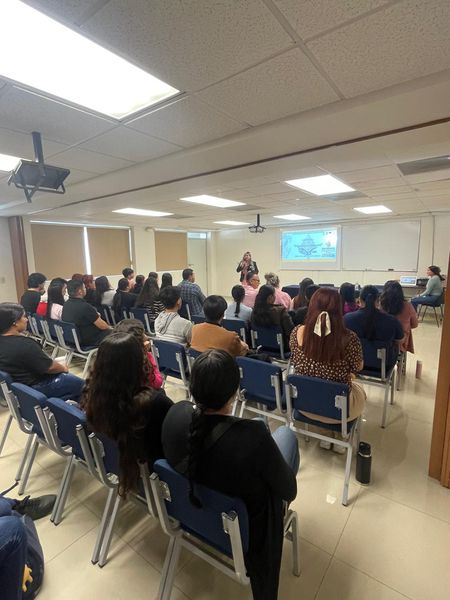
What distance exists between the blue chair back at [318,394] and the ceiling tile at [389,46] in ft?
5.67

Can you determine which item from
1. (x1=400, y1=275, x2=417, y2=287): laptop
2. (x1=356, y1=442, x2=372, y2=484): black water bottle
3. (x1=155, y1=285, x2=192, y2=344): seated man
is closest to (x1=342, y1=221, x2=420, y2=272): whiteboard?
(x1=400, y1=275, x2=417, y2=287): laptop

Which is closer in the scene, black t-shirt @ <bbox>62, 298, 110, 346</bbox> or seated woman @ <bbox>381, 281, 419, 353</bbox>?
seated woman @ <bbox>381, 281, 419, 353</bbox>

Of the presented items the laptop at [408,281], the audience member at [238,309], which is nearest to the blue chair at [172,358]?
the audience member at [238,309]

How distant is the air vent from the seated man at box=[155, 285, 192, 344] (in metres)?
2.71

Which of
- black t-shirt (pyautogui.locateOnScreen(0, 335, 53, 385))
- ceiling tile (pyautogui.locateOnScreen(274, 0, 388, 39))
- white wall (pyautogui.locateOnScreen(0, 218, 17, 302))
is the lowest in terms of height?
black t-shirt (pyautogui.locateOnScreen(0, 335, 53, 385))

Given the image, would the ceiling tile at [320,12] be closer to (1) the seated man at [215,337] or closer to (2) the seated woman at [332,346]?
(2) the seated woman at [332,346]

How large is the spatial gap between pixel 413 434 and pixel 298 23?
10.0ft

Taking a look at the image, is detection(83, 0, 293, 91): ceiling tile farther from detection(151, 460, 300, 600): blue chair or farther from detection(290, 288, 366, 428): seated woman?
detection(151, 460, 300, 600): blue chair

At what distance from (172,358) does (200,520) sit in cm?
178

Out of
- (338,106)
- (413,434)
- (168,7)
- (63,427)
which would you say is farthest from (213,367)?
(413,434)

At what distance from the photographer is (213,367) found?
1137 mm

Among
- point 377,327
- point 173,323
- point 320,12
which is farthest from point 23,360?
point 377,327

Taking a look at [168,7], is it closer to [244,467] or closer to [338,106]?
[338,106]

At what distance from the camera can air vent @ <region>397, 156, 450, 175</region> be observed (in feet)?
9.87
